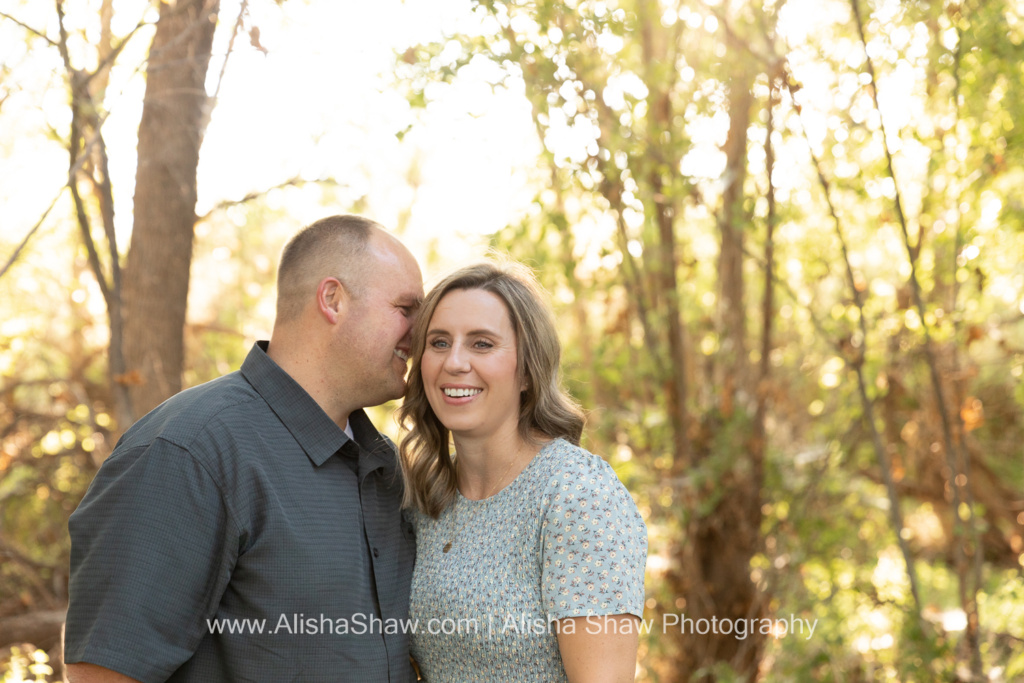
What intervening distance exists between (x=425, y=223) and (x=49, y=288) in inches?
130

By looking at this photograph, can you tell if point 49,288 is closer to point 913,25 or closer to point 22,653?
point 22,653

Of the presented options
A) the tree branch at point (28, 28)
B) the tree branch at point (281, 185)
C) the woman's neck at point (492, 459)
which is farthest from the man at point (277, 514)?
the tree branch at point (281, 185)

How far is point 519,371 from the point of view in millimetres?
2318

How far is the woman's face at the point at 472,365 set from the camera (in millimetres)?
2242

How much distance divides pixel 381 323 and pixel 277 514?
2.08ft

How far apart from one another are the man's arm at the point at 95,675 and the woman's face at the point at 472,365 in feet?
3.06

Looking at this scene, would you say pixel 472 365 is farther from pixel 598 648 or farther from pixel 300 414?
pixel 598 648

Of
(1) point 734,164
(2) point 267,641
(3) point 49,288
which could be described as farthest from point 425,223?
(2) point 267,641

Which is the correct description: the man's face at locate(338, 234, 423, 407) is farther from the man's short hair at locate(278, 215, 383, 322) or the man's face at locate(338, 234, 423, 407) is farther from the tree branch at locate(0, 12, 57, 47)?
the tree branch at locate(0, 12, 57, 47)

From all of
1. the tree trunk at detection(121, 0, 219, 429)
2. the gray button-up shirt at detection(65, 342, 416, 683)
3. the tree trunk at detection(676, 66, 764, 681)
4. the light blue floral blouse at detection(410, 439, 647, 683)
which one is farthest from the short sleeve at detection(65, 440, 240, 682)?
the tree trunk at detection(676, 66, 764, 681)

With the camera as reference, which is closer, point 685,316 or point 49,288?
point 685,316

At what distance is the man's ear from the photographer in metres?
2.28

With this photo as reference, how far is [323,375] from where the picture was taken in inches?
89.2

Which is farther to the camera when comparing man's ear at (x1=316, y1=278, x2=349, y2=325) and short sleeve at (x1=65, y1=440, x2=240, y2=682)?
man's ear at (x1=316, y1=278, x2=349, y2=325)
